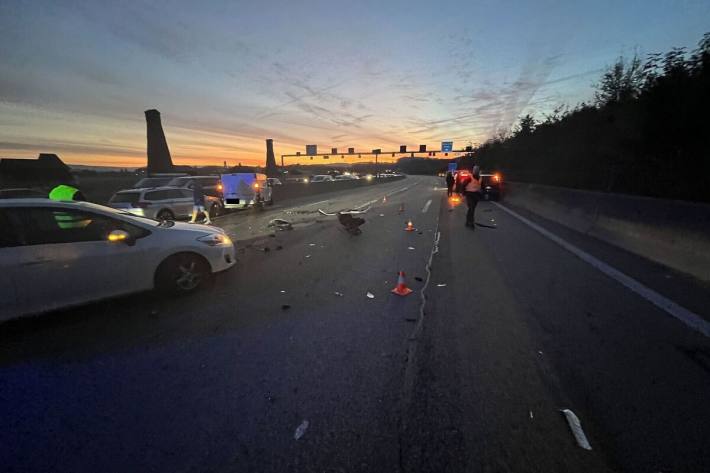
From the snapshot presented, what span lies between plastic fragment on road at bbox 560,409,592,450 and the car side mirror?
5.30 meters

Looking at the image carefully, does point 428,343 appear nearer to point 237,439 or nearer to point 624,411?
point 624,411

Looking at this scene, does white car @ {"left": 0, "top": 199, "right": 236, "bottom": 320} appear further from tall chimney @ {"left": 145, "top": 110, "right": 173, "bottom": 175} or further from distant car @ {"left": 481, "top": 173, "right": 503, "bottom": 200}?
tall chimney @ {"left": 145, "top": 110, "right": 173, "bottom": 175}

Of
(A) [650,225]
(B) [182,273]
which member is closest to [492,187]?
(A) [650,225]

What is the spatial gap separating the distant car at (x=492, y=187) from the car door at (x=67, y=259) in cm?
1939

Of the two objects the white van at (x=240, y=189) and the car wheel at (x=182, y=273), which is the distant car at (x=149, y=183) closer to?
the white van at (x=240, y=189)

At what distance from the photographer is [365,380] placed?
2846 millimetres

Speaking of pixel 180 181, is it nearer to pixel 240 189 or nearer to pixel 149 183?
pixel 149 183

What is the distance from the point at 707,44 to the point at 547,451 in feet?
48.5

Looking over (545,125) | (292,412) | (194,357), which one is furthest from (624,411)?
(545,125)

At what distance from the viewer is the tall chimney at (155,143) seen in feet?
153

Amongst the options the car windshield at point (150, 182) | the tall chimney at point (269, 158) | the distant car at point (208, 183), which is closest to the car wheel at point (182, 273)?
the distant car at point (208, 183)

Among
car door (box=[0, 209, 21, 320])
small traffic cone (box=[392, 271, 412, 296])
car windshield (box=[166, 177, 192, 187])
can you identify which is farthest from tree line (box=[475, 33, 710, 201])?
car windshield (box=[166, 177, 192, 187])

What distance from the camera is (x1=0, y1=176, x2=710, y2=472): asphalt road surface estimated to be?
2123 millimetres

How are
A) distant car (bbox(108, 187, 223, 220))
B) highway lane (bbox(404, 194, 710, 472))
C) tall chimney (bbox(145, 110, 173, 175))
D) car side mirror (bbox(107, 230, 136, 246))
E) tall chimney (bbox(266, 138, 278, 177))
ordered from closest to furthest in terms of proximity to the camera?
1. highway lane (bbox(404, 194, 710, 472))
2. car side mirror (bbox(107, 230, 136, 246))
3. distant car (bbox(108, 187, 223, 220))
4. tall chimney (bbox(145, 110, 173, 175))
5. tall chimney (bbox(266, 138, 278, 177))
